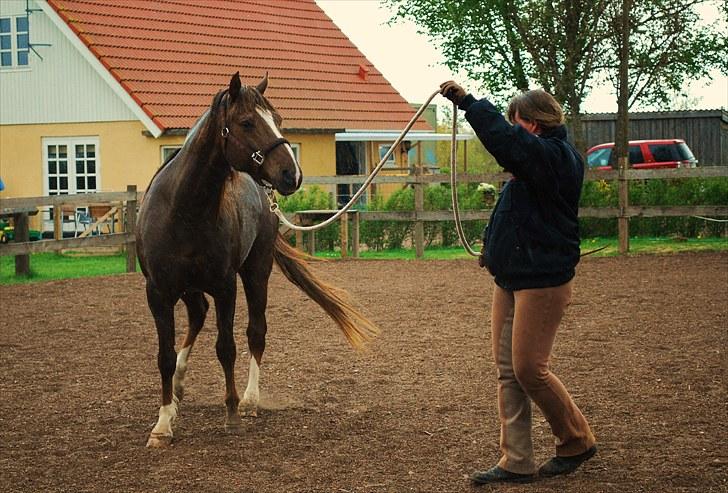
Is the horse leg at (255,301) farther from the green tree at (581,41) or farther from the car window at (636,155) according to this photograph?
the car window at (636,155)

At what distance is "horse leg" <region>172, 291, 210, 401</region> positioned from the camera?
677 cm

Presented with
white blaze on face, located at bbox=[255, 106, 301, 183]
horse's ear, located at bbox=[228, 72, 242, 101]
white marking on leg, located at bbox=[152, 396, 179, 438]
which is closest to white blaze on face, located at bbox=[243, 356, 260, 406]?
white marking on leg, located at bbox=[152, 396, 179, 438]

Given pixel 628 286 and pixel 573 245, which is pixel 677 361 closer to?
pixel 573 245

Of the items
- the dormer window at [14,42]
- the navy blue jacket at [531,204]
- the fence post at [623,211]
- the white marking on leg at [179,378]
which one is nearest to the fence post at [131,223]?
the fence post at [623,211]

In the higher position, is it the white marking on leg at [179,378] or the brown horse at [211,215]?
the brown horse at [211,215]

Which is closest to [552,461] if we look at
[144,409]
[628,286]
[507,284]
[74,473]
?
[507,284]

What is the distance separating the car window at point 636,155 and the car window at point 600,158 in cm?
79

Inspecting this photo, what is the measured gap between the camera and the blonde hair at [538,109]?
189 inches

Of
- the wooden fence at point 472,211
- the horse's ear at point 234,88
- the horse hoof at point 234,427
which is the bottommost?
the horse hoof at point 234,427

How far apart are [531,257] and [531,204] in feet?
0.79

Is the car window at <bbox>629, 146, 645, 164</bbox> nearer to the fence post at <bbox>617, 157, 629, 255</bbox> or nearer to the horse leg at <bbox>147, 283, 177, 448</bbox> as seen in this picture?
the fence post at <bbox>617, 157, 629, 255</bbox>

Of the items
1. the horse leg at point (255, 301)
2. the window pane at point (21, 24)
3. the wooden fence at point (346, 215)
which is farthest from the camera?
the window pane at point (21, 24)

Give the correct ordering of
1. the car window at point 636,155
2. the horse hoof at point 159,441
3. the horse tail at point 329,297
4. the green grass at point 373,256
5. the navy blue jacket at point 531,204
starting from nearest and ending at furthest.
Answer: the navy blue jacket at point 531,204 < the horse hoof at point 159,441 < the horse tail at point 329,297 < the green grass at point 373,256 < the car window at point 636,155

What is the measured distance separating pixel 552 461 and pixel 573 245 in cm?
102
